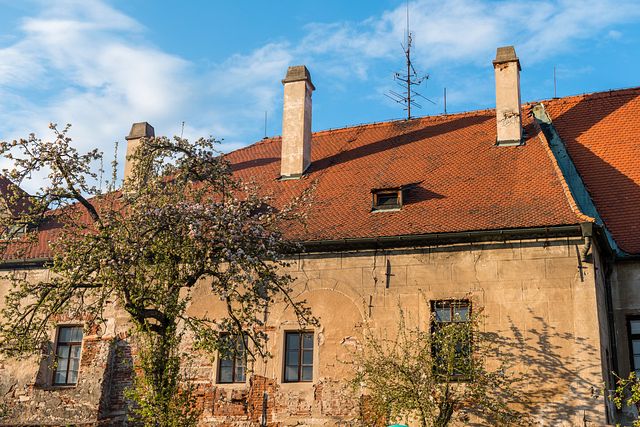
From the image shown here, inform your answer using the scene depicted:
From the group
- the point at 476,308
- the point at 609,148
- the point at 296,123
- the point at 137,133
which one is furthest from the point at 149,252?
the point at 609,148

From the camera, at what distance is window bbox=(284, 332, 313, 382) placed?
15.7m

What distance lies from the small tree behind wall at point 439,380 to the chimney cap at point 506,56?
686 cm

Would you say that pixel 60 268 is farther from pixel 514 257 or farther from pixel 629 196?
pixel 629 196

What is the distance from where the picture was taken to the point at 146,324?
12180 mm

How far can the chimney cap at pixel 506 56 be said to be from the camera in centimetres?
1864

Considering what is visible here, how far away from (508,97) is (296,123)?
5.29m

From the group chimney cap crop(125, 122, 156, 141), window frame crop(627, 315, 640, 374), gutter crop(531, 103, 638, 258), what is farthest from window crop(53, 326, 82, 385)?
window frame crop(627, 315, 640, 374)

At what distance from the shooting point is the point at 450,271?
15.3m

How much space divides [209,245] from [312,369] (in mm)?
4543

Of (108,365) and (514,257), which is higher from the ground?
(514,257)

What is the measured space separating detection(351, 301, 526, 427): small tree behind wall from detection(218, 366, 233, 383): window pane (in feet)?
9.74

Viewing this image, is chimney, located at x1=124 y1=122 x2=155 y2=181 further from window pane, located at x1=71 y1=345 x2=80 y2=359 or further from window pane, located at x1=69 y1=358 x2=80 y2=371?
window pane, located at x1=69 y1=358 x2=80 y2=371

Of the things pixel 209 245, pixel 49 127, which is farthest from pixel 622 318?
pixel 49 127

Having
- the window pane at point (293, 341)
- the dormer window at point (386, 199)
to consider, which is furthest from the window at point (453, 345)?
the window pane at point (293, 341)
